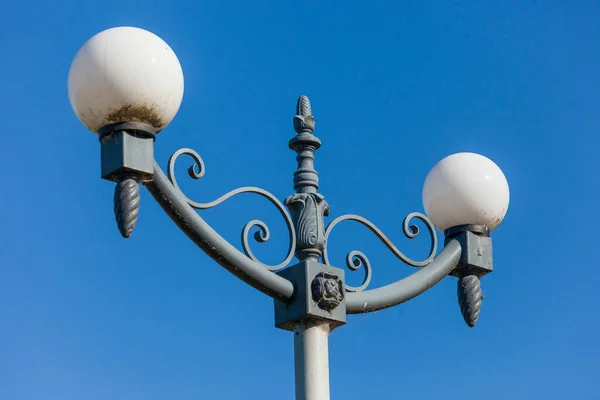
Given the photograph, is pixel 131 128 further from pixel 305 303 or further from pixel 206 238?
pixel 305 303

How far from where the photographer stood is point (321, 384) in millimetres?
5531

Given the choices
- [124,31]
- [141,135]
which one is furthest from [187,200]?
[124,31]

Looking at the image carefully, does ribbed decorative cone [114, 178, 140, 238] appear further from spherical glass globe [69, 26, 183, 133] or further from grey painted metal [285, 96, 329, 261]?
grey painted metal [285, 96, 329, 261]

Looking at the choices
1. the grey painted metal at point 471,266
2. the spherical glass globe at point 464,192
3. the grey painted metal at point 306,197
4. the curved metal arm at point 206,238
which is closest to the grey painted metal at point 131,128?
the curved metal arm at point 206,238

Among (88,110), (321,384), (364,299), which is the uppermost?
(88,110)

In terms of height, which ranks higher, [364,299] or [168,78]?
[168,78]

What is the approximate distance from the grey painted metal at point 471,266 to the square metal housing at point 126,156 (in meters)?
1.72

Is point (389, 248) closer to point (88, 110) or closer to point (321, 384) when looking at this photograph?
point (321, 384)

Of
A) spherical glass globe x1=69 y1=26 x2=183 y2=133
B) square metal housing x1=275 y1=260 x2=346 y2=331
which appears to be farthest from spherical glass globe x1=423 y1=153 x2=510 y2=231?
spherical glass globe x1=69 y1=26 x2=183 y2=133

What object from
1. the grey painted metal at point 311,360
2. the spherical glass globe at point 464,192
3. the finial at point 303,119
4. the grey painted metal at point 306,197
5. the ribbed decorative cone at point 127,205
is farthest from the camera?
the spherical glass globe at point 464,192

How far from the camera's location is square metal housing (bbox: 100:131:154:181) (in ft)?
16.6

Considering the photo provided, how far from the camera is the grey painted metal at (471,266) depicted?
6.27 m

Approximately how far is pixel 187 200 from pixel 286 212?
51cm

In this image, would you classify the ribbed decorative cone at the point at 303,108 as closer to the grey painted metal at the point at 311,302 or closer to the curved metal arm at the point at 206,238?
the grey painted metal at the point at 311,302
